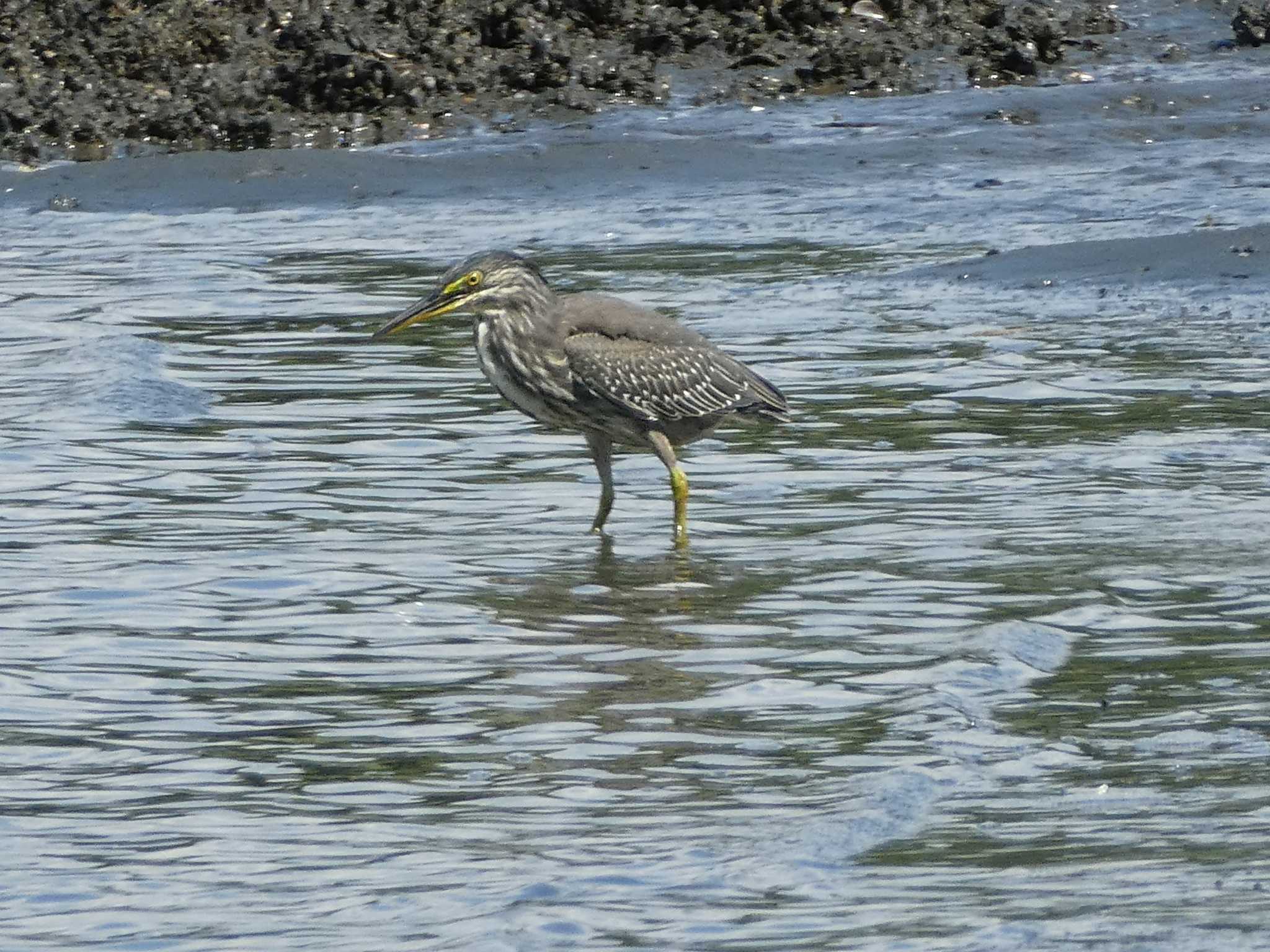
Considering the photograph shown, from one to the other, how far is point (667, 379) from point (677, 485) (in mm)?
396

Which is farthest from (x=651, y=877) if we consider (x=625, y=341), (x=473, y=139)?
(x=473, y=139)

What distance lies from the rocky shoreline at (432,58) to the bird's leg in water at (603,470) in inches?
313

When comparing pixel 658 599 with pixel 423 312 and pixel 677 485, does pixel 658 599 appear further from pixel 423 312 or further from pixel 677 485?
pixel 423 312

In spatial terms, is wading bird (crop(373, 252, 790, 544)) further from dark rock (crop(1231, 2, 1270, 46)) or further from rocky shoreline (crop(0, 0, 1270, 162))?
dark rock (crop(1231, 2, 1270, 46))

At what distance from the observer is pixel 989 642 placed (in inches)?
261

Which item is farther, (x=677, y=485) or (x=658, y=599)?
(x=677, y=485)

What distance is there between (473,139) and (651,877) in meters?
11.9

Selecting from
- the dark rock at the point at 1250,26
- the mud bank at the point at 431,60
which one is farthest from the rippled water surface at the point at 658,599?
the dark rock at the point at 1250,26

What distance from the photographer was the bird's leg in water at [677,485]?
8391 mm

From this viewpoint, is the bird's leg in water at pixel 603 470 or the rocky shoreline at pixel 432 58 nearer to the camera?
the bird's leg in water at pixel 603 470

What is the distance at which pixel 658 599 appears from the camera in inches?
297

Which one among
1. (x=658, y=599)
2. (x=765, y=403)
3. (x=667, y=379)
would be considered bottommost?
(x=658, y=599)

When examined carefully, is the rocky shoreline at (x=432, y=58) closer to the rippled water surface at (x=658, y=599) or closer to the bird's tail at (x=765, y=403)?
the rippled water surface at (x=658, y=599)

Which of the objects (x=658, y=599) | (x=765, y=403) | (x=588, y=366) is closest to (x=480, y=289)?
(x=588, y=366)
